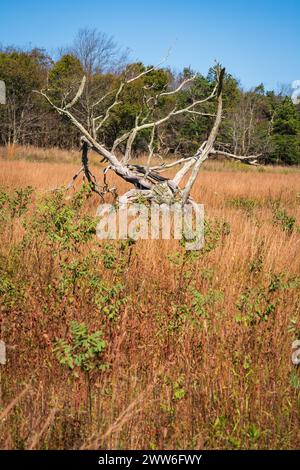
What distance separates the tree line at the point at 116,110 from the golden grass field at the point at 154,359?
13.9 metres

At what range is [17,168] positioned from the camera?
11812 mm

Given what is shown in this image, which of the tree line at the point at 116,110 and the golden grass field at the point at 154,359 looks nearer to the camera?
the golden grass field at the point at 154,359

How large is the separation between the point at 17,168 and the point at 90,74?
50.8 ft

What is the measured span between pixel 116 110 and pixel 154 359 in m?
21.8

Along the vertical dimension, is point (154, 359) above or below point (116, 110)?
below

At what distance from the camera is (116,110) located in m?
23.1

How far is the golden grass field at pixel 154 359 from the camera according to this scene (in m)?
2.13

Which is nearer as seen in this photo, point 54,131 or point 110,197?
point 110,197

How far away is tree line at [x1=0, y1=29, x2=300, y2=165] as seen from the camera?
2194 centimetres

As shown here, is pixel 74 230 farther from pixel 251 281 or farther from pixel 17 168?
pixel 17 168

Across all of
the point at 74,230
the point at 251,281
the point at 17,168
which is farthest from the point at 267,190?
the point at 74,230

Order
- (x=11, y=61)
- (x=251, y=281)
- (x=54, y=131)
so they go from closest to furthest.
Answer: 1. (x=251, y=281)
2. (x=11, y=61)
3. (x=54, y=131)

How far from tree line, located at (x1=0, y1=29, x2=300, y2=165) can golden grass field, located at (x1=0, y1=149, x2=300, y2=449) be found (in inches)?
547
